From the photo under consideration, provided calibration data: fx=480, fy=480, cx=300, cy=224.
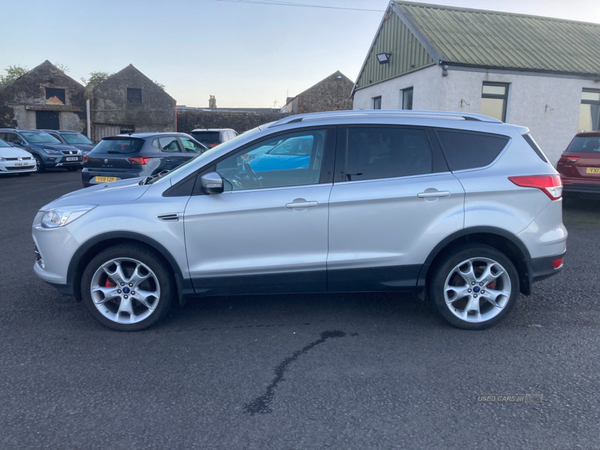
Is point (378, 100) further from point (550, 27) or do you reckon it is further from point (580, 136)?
point (580, 136)

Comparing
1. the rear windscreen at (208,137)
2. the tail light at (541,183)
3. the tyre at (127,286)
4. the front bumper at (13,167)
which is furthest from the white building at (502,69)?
the front bumper at (13,167)

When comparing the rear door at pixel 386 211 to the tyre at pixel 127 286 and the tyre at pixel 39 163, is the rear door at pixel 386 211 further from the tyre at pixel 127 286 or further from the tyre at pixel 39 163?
the tyre at pixel 39 163

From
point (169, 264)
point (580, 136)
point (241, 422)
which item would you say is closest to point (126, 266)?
point (169, 264)

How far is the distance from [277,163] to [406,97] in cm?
1472

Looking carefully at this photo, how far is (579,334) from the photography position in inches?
158

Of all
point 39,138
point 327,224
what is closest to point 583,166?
point 327,224

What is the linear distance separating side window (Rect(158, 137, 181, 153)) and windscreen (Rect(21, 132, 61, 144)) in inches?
462

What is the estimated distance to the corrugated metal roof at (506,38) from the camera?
49.3 feet

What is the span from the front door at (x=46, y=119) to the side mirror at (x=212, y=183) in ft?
114

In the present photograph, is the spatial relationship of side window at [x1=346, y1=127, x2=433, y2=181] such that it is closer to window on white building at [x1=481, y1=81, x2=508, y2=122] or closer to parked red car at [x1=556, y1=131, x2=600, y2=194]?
parked red car at [x1=556, y1=131, x2=600, y2=194]

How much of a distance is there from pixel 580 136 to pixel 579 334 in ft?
22.8

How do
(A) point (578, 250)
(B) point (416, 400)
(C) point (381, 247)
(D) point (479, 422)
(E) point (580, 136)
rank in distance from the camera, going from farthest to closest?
(E) point (580, 136) → (A) point (578, 250) → (C) point (381, 247) → (B) point (416, 400) → (D) point (479, 422)

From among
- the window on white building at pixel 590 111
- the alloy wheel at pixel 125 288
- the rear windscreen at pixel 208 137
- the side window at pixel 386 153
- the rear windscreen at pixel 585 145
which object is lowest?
the alloy wheel at pixel 125 288

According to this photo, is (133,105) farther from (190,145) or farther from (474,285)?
(474,285)
